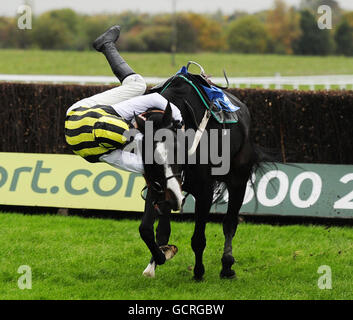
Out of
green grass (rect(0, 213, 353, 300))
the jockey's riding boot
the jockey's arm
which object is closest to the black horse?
the jockey's arm

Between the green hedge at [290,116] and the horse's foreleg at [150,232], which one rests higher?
the green hedge at [290,116]

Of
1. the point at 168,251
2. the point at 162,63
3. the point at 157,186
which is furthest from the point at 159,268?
the point at 162,63

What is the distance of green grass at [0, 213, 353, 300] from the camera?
216 inches

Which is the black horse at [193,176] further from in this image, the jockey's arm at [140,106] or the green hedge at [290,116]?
the green hedge at [290,116]

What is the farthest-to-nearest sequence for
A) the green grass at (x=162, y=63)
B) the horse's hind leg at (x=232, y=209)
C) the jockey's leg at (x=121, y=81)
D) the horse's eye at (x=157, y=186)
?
the green grass at (x=162, y=63) → the horse's hind leg at (x=232, y=209) → the jockey's leg at (x=121, y=81) → the horse's eye at (x=157, y=186)

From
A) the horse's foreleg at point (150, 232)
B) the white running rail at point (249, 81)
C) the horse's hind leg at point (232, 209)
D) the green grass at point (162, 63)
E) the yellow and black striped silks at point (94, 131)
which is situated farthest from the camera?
the green grass at point (162, 63)

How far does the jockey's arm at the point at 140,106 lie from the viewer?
502 centimetres

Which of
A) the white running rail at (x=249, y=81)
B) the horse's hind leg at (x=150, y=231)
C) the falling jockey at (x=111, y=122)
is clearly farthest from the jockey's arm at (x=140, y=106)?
the white running rail at (x=249, y=81)

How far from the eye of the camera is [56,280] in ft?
19.0

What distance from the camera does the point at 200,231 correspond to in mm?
5770

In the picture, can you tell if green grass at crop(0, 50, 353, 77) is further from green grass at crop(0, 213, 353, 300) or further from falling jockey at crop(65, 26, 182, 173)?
falling jockey at crop(65, 26, 182, 173)

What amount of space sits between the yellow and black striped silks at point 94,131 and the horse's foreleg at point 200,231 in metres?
1.22
